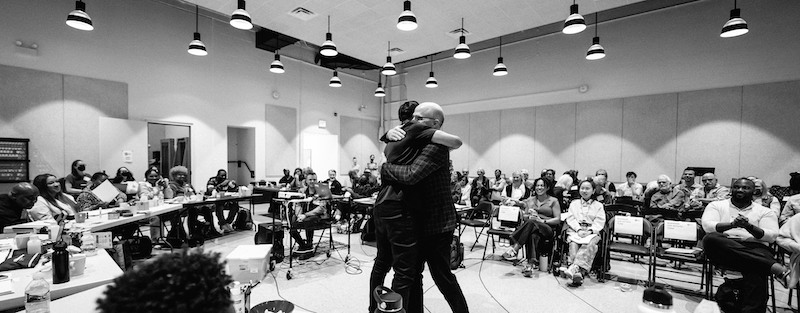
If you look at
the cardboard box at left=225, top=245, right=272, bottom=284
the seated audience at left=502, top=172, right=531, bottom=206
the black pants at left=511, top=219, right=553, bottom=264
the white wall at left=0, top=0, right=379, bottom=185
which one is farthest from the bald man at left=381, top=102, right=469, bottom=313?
the white wall at left=0, top=0, right=379, bottom=185

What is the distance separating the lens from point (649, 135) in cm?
891

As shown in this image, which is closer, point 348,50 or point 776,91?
point 776,91

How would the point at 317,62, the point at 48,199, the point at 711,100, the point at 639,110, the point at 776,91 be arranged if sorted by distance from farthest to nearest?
the point at 317,62 → the point at 639,110 → the point at 711,100 → the point at 776,91 → the point at 48,199

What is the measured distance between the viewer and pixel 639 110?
9.02 m

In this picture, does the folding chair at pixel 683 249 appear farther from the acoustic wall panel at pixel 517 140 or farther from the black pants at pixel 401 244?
the acoustic wall panel at pixel 517 140

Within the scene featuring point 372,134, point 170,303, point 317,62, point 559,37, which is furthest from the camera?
point 372,134

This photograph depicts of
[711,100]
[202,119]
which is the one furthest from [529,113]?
[202,119]

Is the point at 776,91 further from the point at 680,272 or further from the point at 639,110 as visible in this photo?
the point at 680,272

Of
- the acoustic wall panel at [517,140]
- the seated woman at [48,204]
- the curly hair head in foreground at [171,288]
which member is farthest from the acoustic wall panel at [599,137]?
the seated woman at [48,204]

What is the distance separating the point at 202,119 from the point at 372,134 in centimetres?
670

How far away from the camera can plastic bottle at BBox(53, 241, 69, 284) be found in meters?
1.82

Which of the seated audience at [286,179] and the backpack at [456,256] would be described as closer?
the backpack at [456,256]

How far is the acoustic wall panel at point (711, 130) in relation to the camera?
25.7 ft

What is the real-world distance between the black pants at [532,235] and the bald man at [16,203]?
5.52 meters
